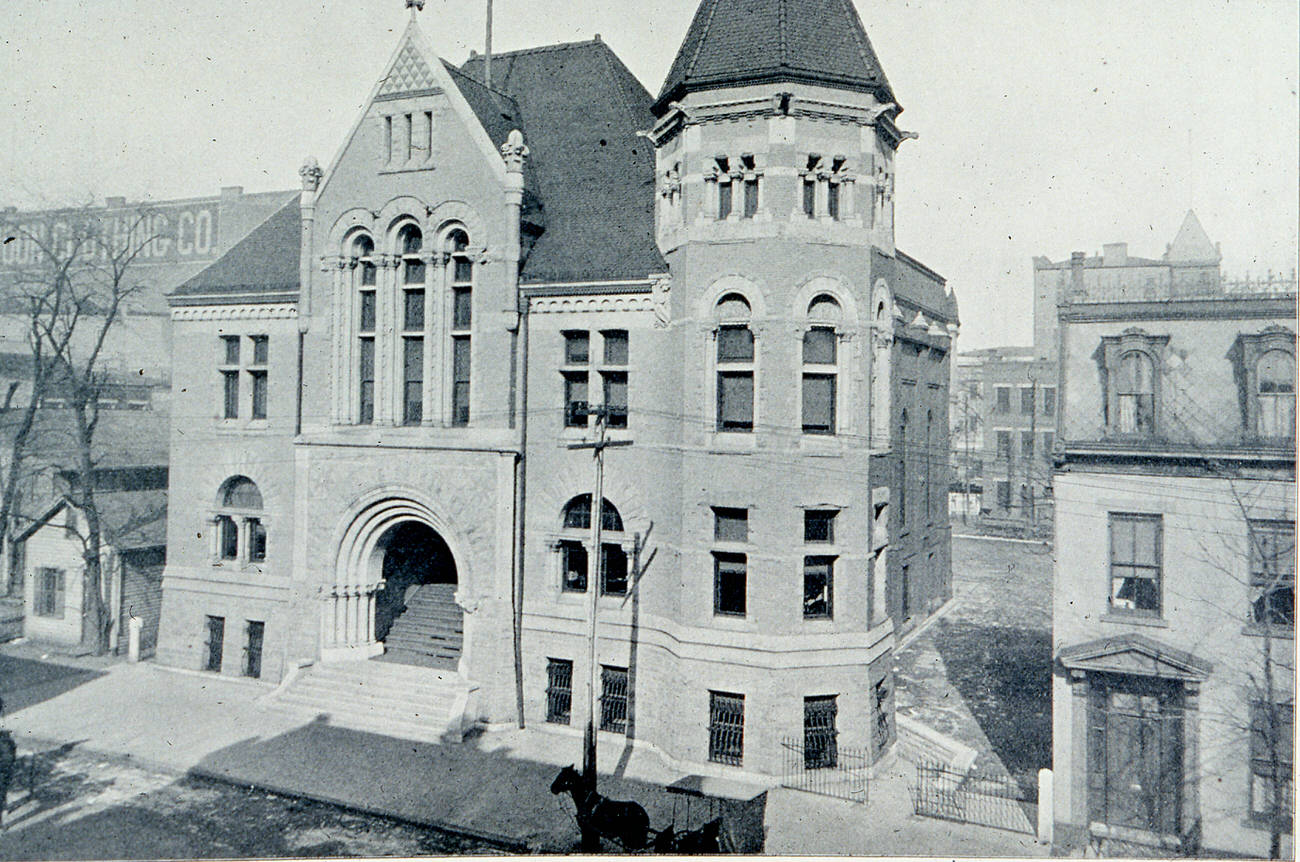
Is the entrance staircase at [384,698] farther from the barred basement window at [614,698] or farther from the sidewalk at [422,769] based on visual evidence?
the barred basement window at [614,698]

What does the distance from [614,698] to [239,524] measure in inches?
481

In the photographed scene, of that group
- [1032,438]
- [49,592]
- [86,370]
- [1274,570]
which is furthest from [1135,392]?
[1032,438]

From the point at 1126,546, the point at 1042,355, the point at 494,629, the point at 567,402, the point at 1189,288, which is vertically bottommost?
the point at 494,629

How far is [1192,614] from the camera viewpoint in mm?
15078

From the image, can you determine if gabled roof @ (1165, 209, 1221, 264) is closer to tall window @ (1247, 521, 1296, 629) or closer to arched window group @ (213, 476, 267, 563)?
tall window @ (1247, 521, 1296, 629)

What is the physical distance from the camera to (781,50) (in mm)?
17250

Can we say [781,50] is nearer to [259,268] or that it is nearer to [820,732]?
[820,732]

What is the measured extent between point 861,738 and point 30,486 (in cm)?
3069

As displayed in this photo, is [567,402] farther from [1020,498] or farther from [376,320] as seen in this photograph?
[1020,498]

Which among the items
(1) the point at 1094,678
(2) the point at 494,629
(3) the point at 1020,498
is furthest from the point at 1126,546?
(3) the point at 1020,498

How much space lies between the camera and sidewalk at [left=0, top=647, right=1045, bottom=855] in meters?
15.1

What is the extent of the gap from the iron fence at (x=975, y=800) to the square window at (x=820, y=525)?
492 cm

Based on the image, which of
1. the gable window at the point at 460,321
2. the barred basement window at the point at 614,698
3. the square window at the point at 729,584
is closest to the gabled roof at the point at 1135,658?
the square window at the point at 729,584

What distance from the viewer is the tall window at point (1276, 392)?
14.9 metres
